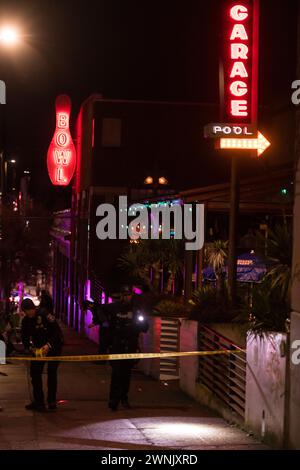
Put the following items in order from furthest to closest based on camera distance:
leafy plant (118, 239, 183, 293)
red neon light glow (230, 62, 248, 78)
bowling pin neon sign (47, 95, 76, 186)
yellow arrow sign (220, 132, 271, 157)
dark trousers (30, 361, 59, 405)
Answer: bowling pin neon sign (47, 95, 76, 186) → leafy plant (118, 239, 183, 293) → red neon light glow (230, 62, 248, 78) → yellow arrow sign (220, 132, 271, 157) → dark trousers (30, 361, 59, 405)

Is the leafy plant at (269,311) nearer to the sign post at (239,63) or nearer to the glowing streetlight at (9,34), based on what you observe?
the sign post at (239,63)

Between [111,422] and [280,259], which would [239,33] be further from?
[111,422]

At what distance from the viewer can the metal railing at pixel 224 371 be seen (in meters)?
9.96

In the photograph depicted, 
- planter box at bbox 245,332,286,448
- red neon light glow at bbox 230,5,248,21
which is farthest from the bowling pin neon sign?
planter box at bbox 245,332,286,448

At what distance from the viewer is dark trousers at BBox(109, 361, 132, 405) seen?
1078 cm

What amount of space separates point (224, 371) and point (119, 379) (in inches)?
56.7

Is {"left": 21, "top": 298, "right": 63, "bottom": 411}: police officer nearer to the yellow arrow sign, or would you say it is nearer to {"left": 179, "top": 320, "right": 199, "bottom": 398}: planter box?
{"left": 179, "top": 320, "right": 199, "bottom": 398}: planter box

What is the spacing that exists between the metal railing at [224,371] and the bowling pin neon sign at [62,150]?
79.9ft

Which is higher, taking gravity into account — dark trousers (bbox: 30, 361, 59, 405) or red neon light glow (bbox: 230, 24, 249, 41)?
red neon light glow (bbox: 230, 24, 249, 41)

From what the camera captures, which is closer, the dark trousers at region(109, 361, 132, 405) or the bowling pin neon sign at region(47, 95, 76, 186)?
the dark trousers at region(109, 361, 132, 405)

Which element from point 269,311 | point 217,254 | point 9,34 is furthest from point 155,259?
point 269,311

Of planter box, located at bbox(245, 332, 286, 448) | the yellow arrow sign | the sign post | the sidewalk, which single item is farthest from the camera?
the sign post

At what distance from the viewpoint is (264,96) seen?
33781 mm

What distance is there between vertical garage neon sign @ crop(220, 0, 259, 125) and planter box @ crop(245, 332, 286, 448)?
20.2 ft
